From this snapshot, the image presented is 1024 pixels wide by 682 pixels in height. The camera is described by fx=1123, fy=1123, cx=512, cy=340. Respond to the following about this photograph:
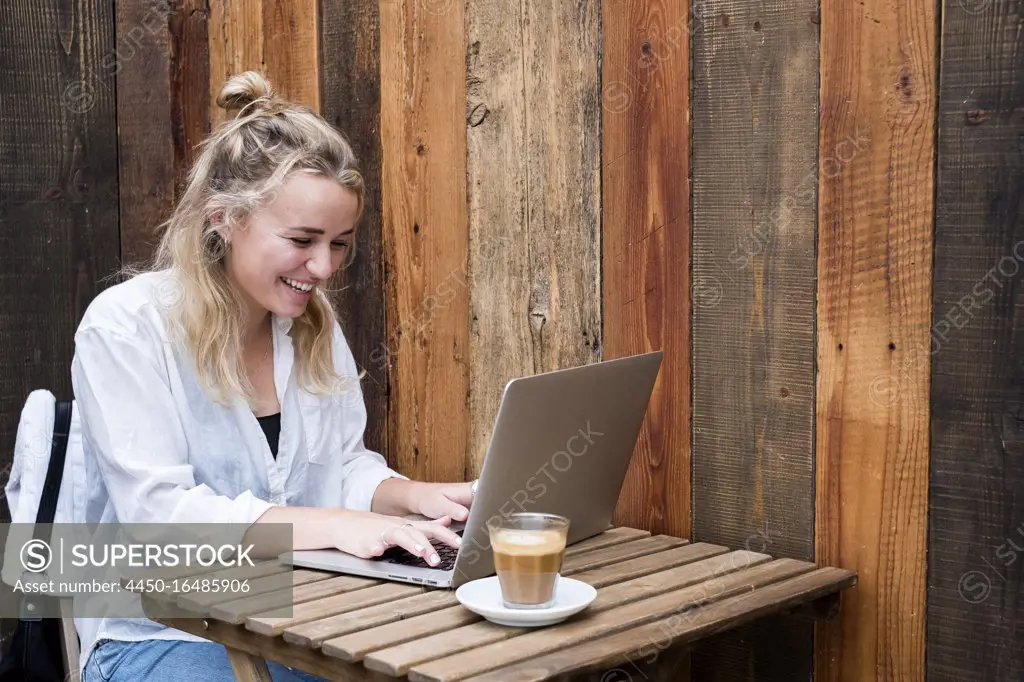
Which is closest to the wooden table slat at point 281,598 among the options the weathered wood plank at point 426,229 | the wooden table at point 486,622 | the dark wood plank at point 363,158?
the wooden table at point 486,622

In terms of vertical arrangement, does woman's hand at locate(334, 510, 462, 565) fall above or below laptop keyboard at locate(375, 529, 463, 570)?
above

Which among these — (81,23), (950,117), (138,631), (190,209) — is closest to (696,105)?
(950,117)

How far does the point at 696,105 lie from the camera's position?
1.79m

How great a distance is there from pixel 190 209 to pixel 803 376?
3.35 ft

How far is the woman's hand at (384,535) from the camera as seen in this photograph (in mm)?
1507

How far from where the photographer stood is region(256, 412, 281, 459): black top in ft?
6.20

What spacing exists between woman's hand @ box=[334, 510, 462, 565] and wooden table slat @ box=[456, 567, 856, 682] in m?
0.31

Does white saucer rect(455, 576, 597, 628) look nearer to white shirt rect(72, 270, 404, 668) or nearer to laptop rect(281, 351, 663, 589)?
laptop rect(281, 351, 663, 589)

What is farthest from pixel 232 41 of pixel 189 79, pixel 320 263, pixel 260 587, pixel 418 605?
pixel 418 605

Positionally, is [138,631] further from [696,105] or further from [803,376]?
[696,105]

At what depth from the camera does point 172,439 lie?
1.71m

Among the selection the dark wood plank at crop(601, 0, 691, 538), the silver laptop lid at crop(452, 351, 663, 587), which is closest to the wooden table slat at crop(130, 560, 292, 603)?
the silver laptop lid at crop(452, 351, 663, 587)

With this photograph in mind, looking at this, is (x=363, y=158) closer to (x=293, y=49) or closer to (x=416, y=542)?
(x=293, y=49)

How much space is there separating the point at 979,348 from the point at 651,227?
0.56 metres
